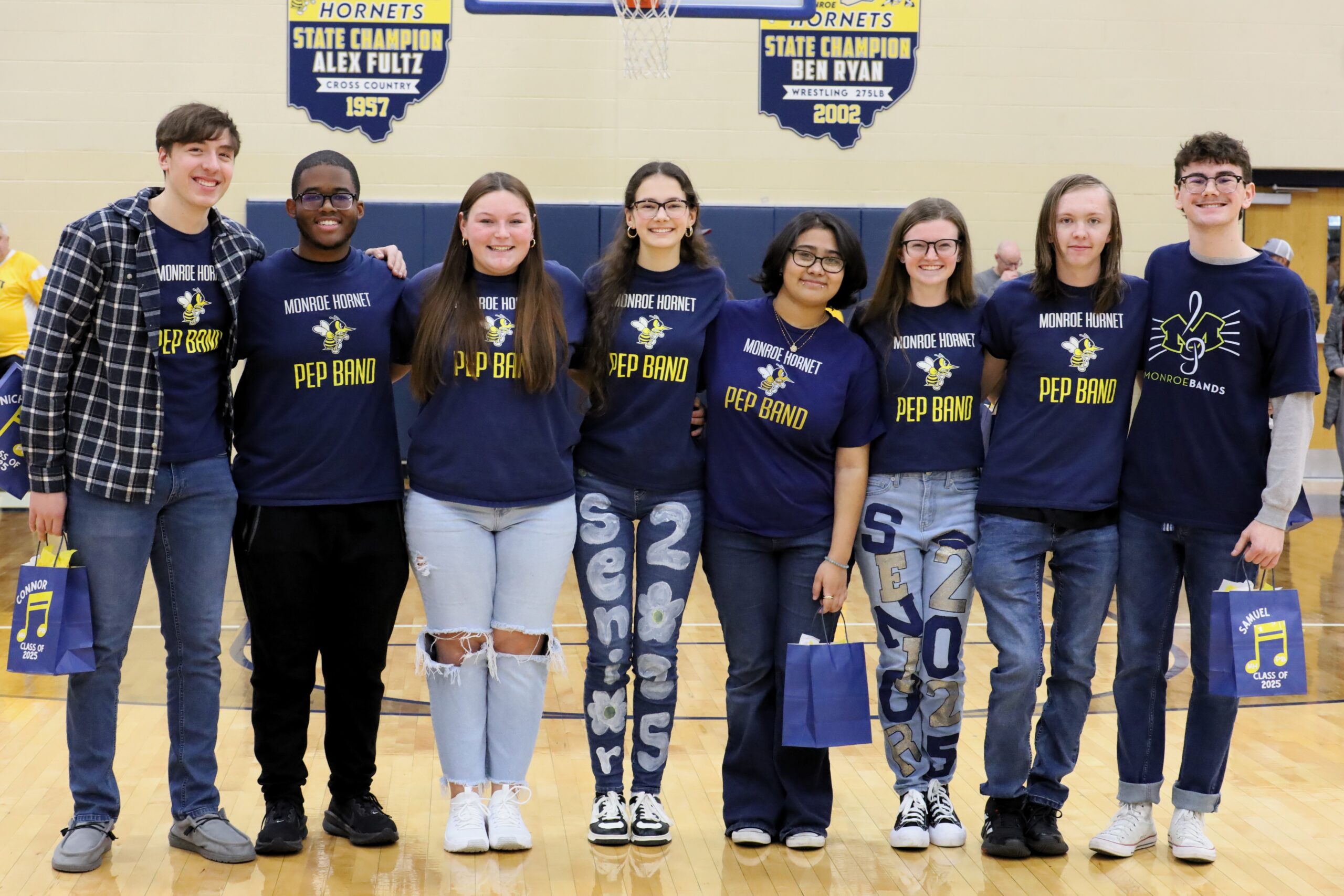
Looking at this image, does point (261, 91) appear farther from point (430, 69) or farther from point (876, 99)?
point (876, 99)

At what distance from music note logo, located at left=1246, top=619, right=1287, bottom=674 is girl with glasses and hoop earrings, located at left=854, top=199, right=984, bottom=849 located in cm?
62

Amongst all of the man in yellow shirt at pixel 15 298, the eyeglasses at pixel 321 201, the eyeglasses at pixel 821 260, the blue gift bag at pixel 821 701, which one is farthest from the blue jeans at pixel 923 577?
the man in yellow shirt at pixel 15 298

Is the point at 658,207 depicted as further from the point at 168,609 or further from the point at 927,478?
the point at 168,609

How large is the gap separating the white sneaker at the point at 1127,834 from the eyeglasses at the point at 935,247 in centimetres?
138

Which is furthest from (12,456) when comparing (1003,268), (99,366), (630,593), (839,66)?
(839,66)

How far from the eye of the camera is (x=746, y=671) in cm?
303

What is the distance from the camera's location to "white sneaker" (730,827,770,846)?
3.04m

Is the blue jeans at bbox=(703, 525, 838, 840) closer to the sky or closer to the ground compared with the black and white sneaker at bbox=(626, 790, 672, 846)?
closer to the sky

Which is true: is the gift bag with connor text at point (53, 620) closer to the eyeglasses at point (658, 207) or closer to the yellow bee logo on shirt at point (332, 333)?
the yellow bee logo on shirt at point (332, 333)

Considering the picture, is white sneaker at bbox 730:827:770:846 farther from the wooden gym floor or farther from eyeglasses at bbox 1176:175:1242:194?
eyeglasses at bbox 1176:175:1242:194

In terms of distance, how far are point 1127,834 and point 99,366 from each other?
2567 mm

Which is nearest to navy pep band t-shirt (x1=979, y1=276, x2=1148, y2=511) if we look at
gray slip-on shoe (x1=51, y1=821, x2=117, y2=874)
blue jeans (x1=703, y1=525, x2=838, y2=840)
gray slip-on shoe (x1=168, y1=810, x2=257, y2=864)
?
blue jeans (x1=703, y1=525, x2=838, y2=840)

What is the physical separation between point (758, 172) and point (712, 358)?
20.7ft

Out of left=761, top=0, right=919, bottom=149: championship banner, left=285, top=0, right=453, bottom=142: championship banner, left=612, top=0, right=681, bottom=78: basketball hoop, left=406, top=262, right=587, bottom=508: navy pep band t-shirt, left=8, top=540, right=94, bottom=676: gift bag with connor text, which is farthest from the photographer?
left=761, top=0, right=919, bottom=149: championship banner
